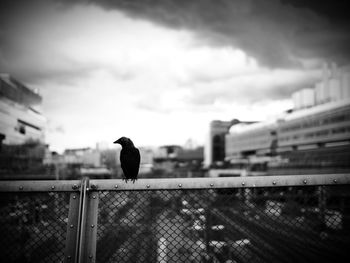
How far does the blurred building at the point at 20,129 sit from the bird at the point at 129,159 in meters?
57.9

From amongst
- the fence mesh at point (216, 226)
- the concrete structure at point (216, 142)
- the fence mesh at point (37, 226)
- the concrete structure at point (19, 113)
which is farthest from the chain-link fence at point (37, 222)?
the concrete structure at point (216, 142)

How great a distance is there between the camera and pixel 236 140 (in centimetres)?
9356

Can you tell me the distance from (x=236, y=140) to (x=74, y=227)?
94560mm

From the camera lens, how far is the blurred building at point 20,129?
60.3 meters

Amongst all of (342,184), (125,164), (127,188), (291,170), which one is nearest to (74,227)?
(127,188)

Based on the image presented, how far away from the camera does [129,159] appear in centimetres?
315

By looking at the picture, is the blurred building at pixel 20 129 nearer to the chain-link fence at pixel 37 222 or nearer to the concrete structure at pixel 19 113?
the concrete structure at pixel 19 113

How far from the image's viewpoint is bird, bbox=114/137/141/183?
10.1ft

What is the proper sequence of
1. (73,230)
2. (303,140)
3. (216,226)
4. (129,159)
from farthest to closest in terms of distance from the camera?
(303,140) < (216,226) < (129,159) < (73,230)

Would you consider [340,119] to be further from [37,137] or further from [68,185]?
[37,137]

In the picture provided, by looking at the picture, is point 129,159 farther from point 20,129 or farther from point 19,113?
point 20,129

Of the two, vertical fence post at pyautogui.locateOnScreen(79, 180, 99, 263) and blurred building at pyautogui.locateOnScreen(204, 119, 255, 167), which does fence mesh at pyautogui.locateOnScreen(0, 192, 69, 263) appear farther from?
blurred building at pyautogui.locateOnScreen(204, 119, 255, 167)

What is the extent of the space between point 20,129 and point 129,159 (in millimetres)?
82108

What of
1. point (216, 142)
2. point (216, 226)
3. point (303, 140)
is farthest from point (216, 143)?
point (216, 226)
